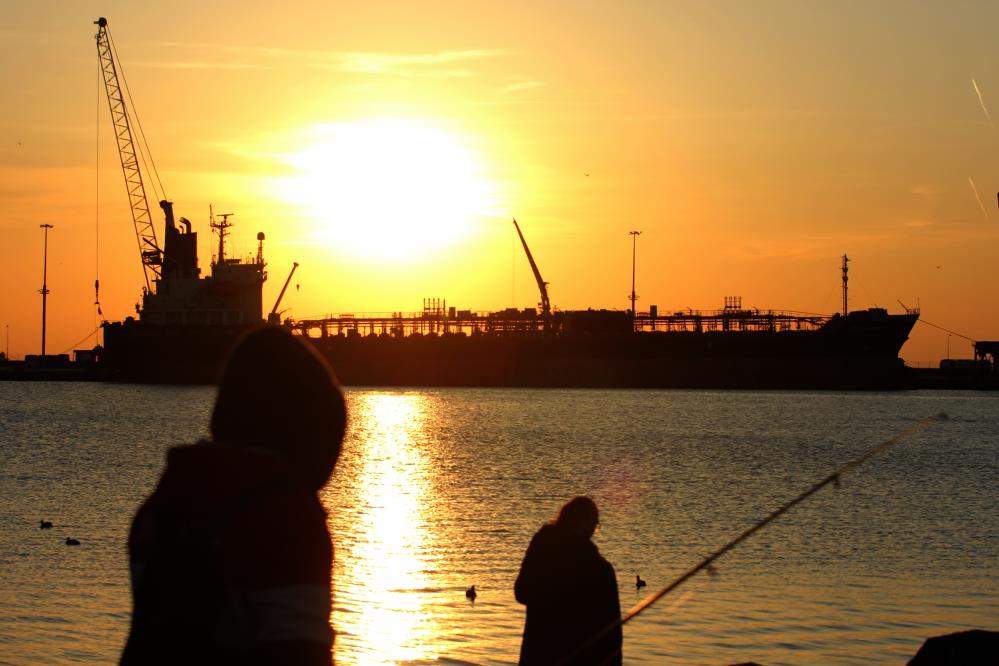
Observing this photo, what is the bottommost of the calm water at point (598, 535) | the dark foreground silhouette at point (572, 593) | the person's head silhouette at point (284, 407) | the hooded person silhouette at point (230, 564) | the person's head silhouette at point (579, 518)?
the calm water at point (598, 535)

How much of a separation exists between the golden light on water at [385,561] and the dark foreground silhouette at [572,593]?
6606 mm

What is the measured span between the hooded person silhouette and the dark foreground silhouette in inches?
171

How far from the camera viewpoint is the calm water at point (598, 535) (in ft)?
47.1

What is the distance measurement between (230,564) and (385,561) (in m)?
18.1

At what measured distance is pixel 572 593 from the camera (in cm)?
662

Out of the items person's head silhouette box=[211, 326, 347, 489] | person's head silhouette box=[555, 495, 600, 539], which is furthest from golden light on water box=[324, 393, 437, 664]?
person's head silhouette box=[211, 326, 347, 489]

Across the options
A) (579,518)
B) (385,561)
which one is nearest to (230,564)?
(579,518)

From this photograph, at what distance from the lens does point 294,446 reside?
248 cm

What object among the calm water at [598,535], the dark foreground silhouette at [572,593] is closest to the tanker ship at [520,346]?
the calm water at [598,535]

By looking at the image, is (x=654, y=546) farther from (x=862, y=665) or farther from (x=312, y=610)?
(x=312, y=610)

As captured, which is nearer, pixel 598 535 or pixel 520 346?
pixel 598 535

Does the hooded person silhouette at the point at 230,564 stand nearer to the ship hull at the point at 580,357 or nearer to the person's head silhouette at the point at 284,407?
the person's head silhouette at the point at 284,407

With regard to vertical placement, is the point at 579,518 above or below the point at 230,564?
below

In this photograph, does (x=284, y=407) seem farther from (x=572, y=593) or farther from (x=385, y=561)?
(x=385, y=561)
